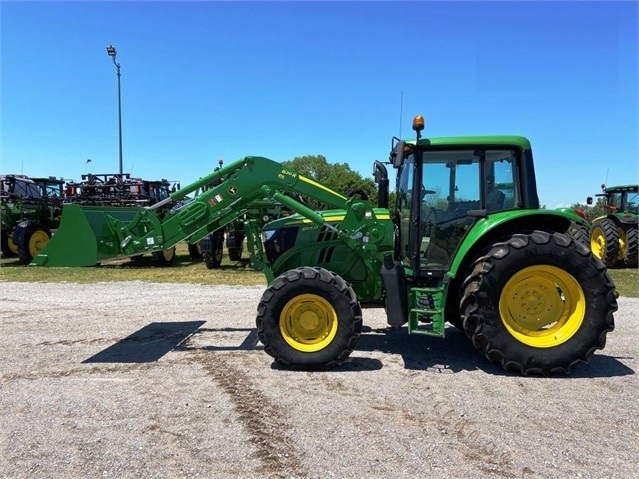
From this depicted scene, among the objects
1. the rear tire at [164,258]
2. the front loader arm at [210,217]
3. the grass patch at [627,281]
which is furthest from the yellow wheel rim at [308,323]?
the rear tire at [164,258]

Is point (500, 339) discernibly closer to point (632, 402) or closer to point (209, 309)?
point (632, 402)

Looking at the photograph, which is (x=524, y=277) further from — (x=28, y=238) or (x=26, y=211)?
(x=26, y=211)

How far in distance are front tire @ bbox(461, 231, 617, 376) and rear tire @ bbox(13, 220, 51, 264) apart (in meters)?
15.7

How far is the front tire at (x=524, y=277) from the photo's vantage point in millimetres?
4820

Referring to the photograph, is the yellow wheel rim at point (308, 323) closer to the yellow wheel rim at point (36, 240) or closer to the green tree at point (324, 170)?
the yellow wheel rim at point (36, 240)

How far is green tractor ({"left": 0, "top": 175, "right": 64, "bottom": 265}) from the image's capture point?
17.1 m

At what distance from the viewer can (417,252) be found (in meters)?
5.34

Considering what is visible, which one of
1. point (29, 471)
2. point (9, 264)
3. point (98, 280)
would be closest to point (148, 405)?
point (29, 471)

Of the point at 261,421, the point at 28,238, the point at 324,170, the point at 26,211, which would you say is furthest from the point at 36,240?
the point at 324,170

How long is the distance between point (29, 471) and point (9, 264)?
53.1ft

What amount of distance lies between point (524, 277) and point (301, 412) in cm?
255

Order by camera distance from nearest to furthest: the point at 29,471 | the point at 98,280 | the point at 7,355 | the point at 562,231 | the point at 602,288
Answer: the point at 29,471
the point at 602,288
the point at 562,231
the point at 7,355
the point at 98,280

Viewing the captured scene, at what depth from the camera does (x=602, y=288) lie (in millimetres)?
4824

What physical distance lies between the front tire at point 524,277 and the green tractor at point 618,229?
39.1 feet
